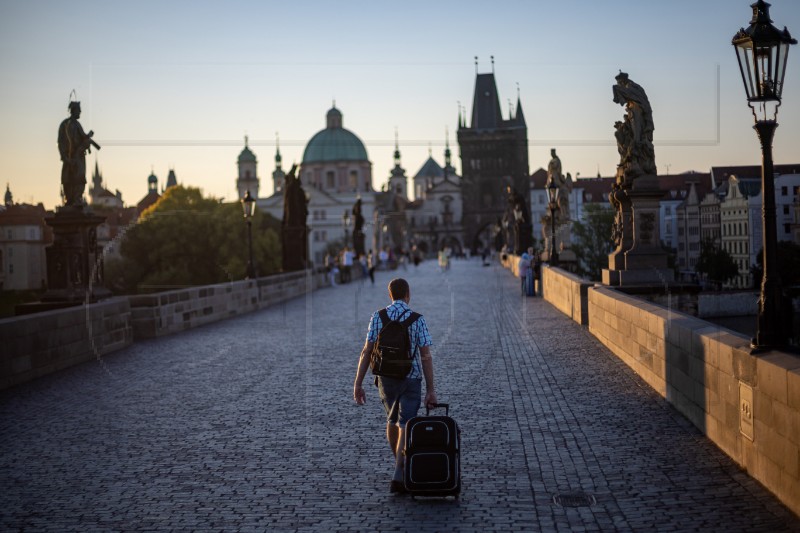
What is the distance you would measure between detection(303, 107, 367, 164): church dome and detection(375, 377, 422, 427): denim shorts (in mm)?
165828

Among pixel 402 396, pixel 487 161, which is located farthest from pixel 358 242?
pixel 487 161

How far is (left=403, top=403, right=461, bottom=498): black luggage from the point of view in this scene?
7062 millimetres

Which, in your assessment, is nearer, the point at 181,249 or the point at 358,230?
the point at 358,230

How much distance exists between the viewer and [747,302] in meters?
18.8

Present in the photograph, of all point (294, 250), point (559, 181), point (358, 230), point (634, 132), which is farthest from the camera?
point (358, 230)

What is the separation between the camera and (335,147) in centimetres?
17238

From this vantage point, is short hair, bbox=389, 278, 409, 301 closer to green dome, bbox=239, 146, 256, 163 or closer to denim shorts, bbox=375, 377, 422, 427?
denim shorts, bbox=375, 377, 422, 427

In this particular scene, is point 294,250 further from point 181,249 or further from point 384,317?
point 181,249

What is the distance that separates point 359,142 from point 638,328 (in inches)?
6427

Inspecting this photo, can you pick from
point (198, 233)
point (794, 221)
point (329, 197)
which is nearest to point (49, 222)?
point (794, 221)

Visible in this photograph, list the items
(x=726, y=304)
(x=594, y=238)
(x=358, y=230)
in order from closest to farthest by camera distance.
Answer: (x=726, y=304) → (x=358, y=230) → (x=594, y=238)

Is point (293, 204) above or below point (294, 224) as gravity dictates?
above

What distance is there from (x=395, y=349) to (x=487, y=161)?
154 metres

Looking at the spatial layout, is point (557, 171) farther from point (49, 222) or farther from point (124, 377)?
point (124, 377)
